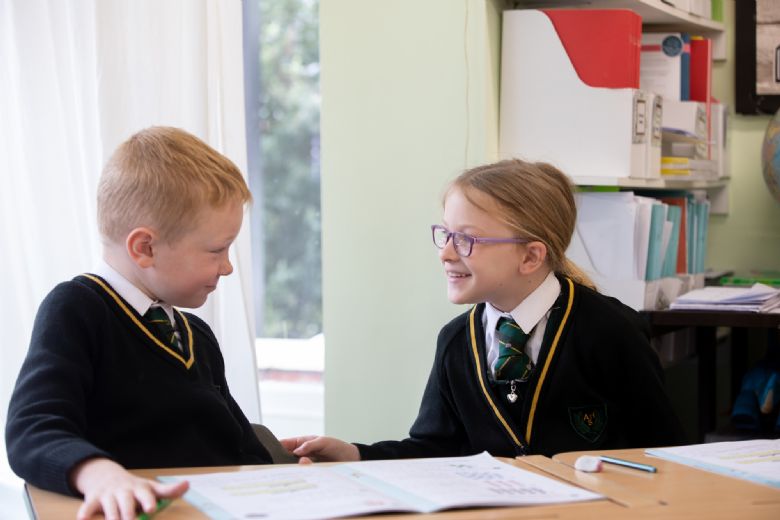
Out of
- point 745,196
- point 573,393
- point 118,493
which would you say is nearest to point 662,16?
point 745,196

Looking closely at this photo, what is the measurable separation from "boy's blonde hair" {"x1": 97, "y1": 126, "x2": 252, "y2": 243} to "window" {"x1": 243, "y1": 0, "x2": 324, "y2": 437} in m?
1.93

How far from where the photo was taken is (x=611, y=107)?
7.61 ft

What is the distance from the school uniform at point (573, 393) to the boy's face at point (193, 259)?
1.29 ft

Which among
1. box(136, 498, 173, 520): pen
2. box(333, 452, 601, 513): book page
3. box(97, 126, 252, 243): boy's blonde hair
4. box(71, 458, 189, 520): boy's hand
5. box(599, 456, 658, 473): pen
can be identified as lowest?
box(599, 456, 658, 473): pen

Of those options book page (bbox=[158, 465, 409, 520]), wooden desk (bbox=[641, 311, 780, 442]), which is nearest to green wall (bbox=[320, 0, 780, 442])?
wooden desk (bbox=[641, 311, 780, 442])

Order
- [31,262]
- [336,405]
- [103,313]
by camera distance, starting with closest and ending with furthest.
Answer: [103,313], [31,262], [336,405]

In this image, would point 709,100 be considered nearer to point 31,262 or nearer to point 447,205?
point 447,205

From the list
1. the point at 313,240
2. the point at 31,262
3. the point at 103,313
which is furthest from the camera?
the point at 313,240

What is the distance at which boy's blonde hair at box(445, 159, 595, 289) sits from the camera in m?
1.66

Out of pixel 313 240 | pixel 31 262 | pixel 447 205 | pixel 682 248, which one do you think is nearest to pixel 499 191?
pixel 447 205

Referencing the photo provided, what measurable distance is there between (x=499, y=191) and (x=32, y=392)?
0.82 meters

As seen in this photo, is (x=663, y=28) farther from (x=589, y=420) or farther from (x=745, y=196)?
(x=589, y=420)

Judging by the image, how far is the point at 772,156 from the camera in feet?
9.14

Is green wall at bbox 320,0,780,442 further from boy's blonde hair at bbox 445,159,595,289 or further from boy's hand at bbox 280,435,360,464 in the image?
boy's hand at bbox 280,435,360,464
